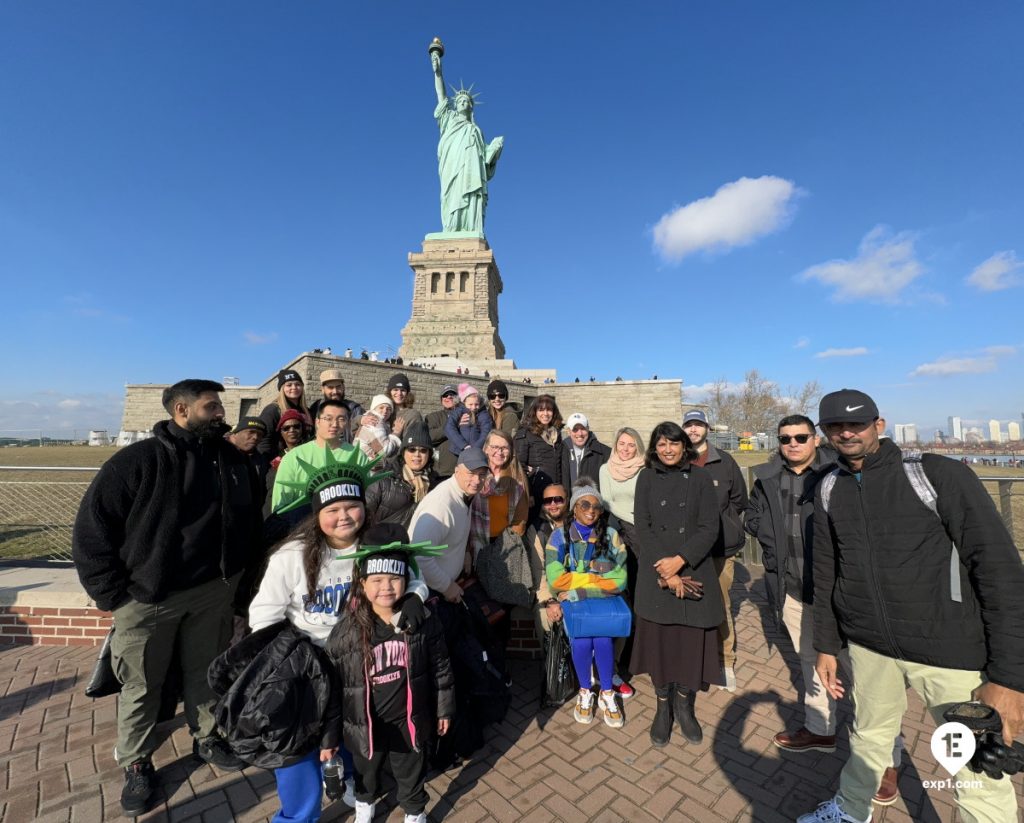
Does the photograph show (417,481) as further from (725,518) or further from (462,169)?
(462,169)

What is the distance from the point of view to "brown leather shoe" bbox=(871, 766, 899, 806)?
2.54m

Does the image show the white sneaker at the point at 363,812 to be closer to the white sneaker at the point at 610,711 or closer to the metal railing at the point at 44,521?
the white sneaker at the point at 610,711

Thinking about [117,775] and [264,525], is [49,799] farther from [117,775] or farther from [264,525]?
[264,525]

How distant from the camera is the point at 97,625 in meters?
4.23

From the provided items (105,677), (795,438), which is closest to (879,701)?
(795,438)

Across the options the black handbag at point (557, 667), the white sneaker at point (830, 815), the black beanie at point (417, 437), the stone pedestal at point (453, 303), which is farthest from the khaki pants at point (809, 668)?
the stone pedestal at point (453, 303)

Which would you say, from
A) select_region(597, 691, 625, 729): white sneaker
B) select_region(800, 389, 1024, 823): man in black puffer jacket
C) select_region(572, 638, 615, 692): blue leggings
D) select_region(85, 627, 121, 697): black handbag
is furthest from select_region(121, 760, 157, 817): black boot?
select_region(800, 389, 1024, 823): man in black puffer jacket

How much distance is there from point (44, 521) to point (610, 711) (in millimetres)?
8173

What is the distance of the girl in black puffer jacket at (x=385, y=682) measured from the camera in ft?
7.63

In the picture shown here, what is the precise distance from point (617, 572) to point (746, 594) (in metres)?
3.58

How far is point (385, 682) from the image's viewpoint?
7.71ft

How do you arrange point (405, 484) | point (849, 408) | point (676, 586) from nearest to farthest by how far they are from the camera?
1. point (849, 408)
2. point (676, 586)
3. point (405, 484)

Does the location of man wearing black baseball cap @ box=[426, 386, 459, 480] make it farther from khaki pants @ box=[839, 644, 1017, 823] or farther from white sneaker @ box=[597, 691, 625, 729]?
khaki pants @ box=[839, 644, 1017, 823]

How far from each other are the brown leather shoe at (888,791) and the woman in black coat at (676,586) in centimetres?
98
